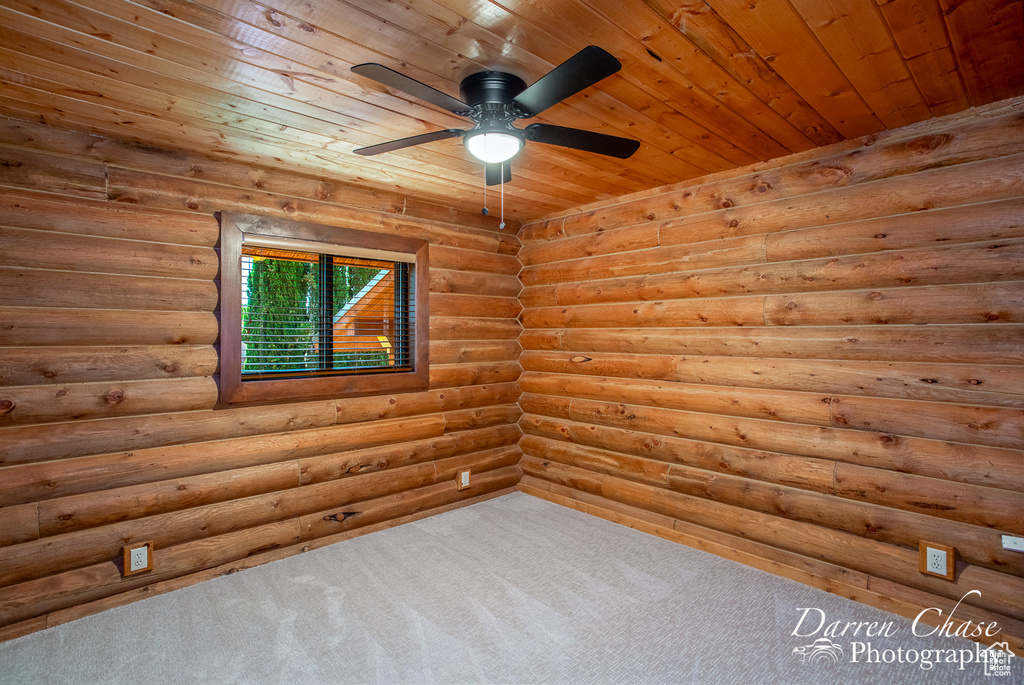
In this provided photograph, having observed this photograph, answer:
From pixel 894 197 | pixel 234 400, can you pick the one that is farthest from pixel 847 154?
pixel 234 400

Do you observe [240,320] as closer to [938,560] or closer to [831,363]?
[831,363]

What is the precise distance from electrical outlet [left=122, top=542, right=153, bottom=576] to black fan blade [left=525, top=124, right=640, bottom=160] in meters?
3.00

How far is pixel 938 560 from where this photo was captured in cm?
250

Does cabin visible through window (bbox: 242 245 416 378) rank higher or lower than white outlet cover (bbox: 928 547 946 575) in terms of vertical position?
higher

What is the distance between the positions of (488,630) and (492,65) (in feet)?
8.61

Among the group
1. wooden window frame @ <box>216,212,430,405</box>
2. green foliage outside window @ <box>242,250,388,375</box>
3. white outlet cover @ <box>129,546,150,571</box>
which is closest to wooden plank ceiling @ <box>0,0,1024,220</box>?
wooden window frame @ <box>216,212,430,405</box>

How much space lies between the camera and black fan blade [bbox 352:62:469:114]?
5.43 ft

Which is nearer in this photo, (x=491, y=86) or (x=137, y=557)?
(x=491, y=86)

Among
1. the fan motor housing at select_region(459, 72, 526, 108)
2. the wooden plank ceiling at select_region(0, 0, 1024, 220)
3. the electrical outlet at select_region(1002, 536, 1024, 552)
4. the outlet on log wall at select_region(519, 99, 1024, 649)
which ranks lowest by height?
the electrical outlet at select_region(1002, 536, 1024, 552)

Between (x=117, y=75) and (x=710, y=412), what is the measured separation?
3.63 metres

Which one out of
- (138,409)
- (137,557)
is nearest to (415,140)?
(138,409)

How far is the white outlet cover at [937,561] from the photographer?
249cm

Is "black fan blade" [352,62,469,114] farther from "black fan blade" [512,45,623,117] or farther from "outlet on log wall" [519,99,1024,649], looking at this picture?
"outlet on log wall" [519,99,1024,649]

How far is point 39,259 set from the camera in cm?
259
